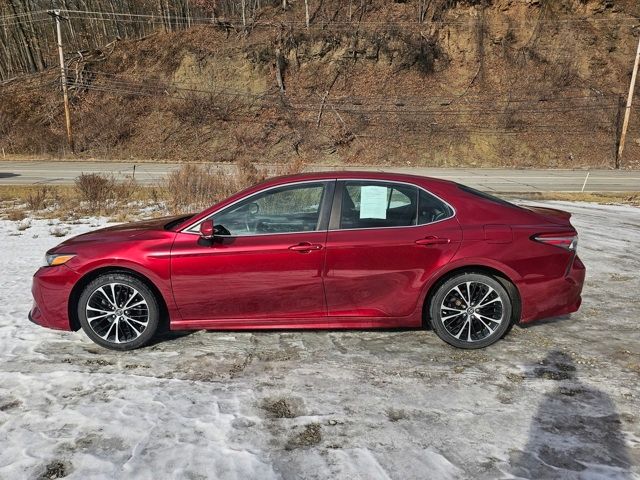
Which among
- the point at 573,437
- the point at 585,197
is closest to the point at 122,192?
the point at 573,437

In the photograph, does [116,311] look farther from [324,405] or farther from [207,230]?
[324,405]

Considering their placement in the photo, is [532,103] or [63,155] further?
[532,103]

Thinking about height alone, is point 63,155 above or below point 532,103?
below

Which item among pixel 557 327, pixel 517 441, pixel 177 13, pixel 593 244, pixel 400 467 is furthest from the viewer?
pixel 177 13

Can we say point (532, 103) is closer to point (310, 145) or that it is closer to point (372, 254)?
point (310, 145)

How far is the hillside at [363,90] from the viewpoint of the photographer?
31.3 metres

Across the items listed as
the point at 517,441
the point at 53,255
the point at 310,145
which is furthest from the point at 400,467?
the point at 310,145

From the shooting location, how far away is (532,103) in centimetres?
3347

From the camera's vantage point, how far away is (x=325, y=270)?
3.75 metres

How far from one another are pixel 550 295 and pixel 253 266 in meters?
2.54

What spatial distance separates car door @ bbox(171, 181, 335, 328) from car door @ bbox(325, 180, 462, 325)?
0.42ft

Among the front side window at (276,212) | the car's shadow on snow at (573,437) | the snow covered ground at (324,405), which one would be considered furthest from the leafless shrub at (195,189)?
the car's shadow on snow at (573,437)

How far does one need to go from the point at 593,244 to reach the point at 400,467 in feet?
22.1

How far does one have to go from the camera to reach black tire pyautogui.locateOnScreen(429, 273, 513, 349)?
382 centimetres
